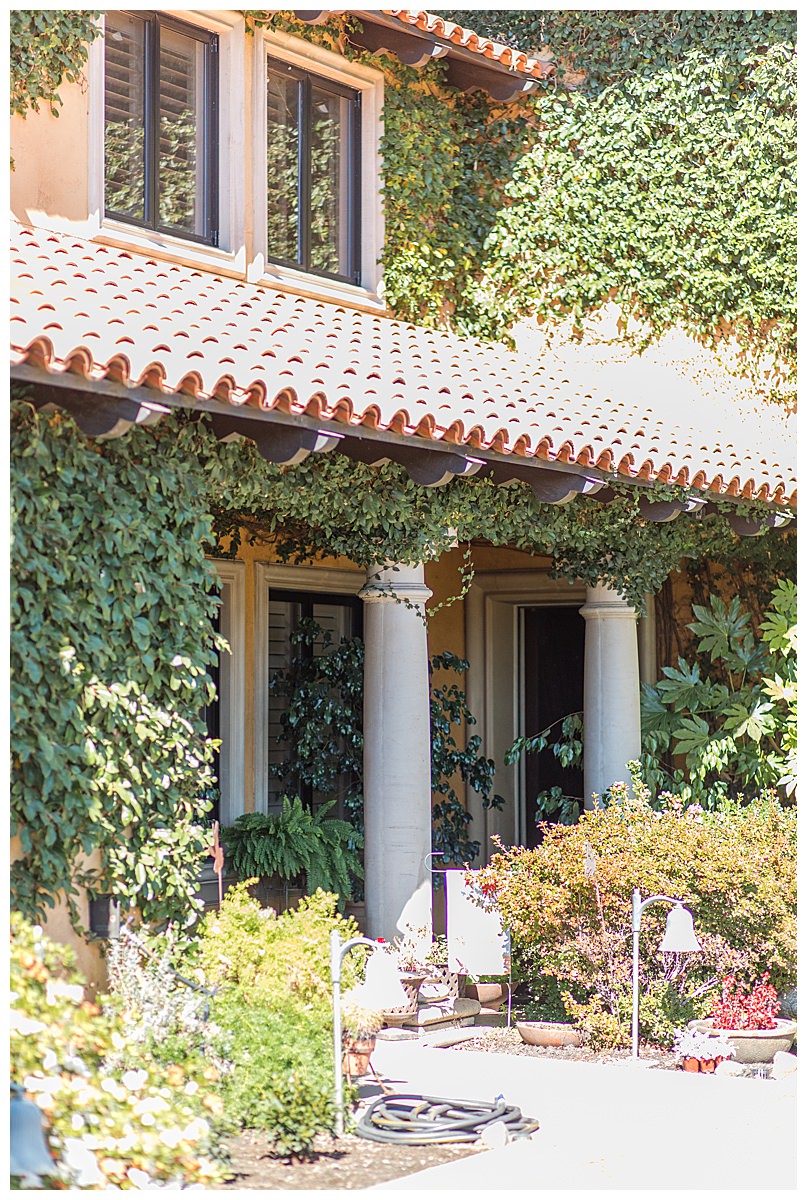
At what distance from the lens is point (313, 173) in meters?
11.6

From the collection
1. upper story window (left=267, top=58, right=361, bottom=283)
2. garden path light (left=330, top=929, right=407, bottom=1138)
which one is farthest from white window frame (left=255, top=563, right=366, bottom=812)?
garden path light (left=330, top=929, right=407, bottom=1138)

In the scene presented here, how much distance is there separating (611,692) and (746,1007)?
3.06 meters

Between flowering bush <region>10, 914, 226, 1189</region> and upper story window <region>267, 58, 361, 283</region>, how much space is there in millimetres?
6986

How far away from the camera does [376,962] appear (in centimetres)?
664

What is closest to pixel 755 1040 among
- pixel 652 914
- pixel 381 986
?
pixel 652 914

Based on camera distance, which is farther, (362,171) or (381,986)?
(362,171)

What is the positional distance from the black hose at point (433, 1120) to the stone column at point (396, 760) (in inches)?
96.6

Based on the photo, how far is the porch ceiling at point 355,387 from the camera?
673cm

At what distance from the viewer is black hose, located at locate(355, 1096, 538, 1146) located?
6.50m

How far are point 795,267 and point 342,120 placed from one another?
3909 mm

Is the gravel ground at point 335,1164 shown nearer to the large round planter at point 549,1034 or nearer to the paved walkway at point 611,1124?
the paved walkway at point 611,1124

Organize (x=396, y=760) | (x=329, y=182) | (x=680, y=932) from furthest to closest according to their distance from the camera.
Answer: (x=329, y=182)
(x=396, y=760)
(x=680, y=932)

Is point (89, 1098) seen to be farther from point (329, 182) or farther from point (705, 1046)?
point (329, 182)

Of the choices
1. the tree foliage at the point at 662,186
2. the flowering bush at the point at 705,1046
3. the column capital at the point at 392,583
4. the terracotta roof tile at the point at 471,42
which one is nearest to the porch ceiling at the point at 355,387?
the tree foliage at the point at 662,186
